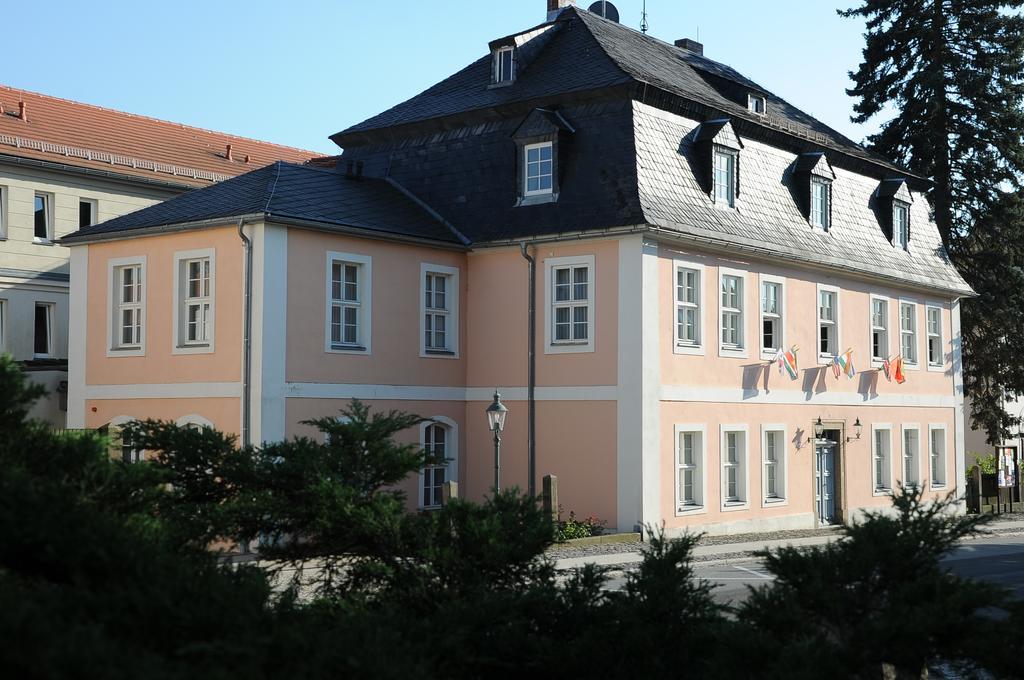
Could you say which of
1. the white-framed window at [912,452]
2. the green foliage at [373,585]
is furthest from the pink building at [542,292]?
the green foliage at [373,585]

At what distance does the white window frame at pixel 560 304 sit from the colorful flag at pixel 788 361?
16.1 ft

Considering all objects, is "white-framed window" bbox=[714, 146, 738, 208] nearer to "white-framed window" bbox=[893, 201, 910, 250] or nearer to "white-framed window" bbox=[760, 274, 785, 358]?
"white-framed window" bbox=[760, 274, 785, 358]

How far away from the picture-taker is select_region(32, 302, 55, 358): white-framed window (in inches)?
1379

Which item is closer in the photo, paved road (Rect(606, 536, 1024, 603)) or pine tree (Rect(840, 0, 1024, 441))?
paved road (Rect(606, 536, 1024, 603))

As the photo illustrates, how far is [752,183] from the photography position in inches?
1071

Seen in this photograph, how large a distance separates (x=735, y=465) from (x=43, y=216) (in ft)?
67.8

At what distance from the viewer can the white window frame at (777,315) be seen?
26.5 m

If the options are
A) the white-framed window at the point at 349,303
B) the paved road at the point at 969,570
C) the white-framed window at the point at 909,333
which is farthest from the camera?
the white-framed window at the point at 909,333

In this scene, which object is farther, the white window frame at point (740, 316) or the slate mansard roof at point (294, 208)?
the white window frame at point (740, 316)

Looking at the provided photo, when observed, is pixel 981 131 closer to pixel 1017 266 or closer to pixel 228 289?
pixel 1017 266

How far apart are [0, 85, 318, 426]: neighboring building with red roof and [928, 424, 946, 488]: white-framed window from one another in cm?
2195

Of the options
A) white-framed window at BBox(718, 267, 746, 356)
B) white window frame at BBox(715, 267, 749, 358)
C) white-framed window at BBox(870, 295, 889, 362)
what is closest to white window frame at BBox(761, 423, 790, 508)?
white window frame at BBox(715, 267, 749, 358)

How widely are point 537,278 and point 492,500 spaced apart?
17479 mm

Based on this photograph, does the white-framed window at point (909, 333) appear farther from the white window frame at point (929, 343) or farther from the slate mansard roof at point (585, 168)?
the slate mansard roof at point (585, 168)
